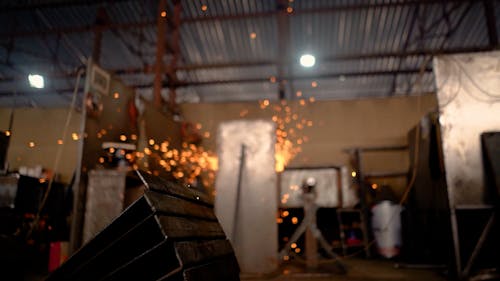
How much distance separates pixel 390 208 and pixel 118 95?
410cm

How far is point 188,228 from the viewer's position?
1780 mm

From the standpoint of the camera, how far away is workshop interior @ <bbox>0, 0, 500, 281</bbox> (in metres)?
3.27

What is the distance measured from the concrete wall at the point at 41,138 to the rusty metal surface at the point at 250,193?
3882mm

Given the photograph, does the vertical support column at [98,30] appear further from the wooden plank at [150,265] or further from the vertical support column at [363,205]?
the wooden plank at [150,265]

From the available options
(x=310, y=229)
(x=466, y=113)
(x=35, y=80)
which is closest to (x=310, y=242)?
(x=310, y=229)

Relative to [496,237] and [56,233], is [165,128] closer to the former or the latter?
[56,233]

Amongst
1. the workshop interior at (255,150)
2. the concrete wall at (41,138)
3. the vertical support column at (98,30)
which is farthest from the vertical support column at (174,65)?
the concrete wall at (41,138)

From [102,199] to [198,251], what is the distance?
7.48 ft

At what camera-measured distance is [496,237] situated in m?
3.50

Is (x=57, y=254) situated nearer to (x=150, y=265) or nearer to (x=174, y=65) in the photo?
(x=150, y=265)

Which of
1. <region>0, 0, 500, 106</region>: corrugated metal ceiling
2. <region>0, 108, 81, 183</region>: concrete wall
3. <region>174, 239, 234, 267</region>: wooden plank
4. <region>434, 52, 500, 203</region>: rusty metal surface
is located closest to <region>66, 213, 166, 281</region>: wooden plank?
<region>174, 239, 234, 267</region>: wooden plank

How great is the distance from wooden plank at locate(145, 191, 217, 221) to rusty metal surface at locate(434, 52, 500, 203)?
258 cm

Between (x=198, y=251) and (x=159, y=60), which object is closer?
(x=198, y=251)

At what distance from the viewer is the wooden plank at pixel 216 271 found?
1.50 m
